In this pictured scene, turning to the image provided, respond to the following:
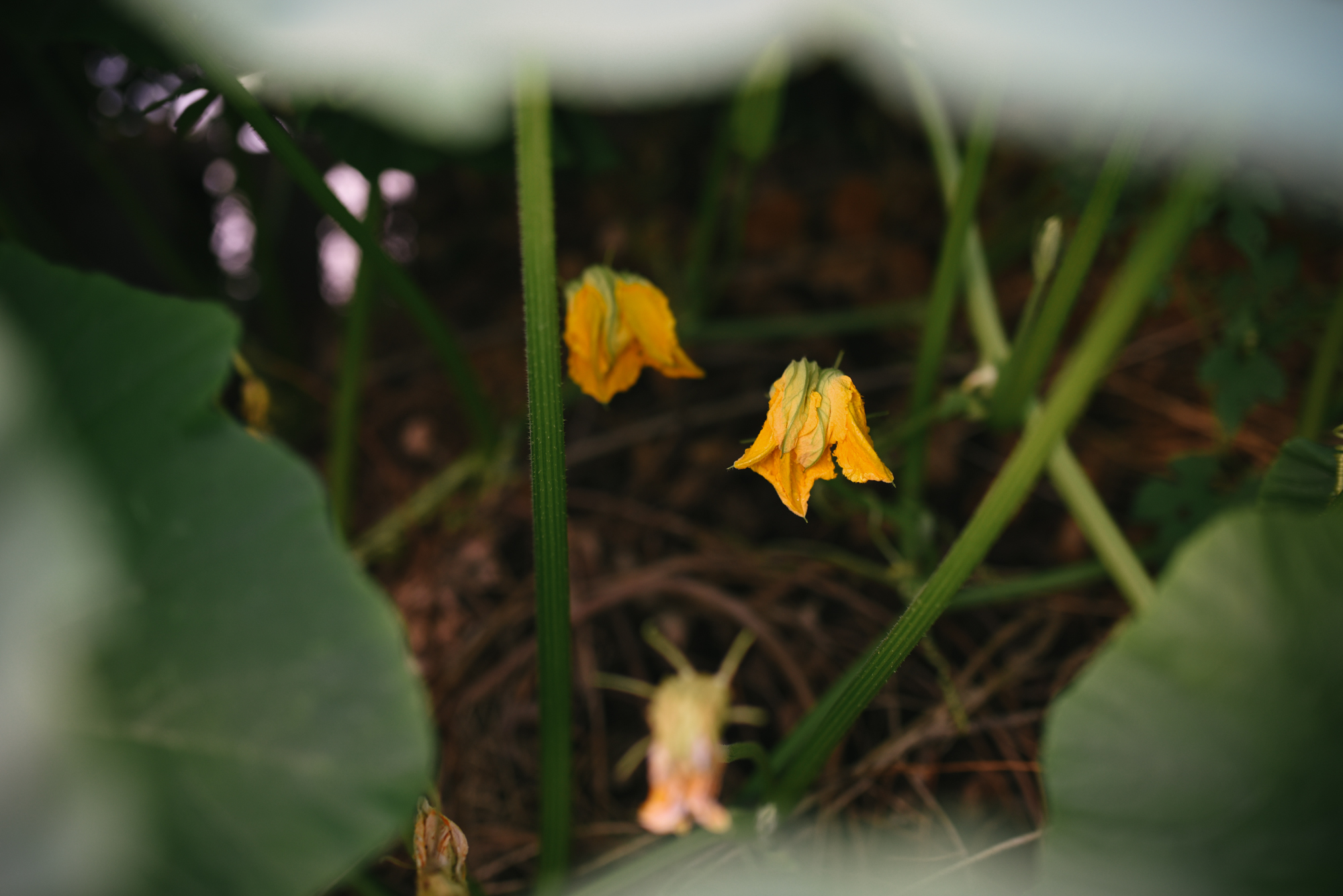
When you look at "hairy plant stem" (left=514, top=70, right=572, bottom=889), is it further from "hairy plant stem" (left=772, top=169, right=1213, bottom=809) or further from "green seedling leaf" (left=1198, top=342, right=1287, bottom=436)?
"green seedling leaf" (left=1198, top=342, right=1287, bottom=436)

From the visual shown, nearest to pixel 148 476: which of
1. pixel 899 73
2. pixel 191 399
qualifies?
pixel 191 399

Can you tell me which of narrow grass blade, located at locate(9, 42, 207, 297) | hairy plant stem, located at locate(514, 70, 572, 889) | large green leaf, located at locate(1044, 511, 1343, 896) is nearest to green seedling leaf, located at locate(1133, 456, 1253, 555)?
large green leaf, located at locate(1044, 511, 1343, 896)

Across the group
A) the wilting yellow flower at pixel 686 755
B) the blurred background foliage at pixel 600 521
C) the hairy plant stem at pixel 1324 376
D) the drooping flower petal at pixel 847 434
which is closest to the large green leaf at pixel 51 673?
the blurred background foliage at pixel 600 521

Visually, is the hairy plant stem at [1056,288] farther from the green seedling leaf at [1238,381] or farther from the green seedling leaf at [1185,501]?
the green seedling leaf at [1238,381]

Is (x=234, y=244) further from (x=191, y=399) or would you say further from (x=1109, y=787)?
(x=1109, y=787)

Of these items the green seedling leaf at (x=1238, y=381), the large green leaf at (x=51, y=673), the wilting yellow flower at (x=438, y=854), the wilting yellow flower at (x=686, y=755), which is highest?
the green seedling leaf at (x=1238, y=381)

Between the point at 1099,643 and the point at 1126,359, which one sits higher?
the point at 1126,359

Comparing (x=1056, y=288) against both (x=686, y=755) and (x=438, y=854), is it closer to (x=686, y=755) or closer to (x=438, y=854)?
(x=686, y=755)
